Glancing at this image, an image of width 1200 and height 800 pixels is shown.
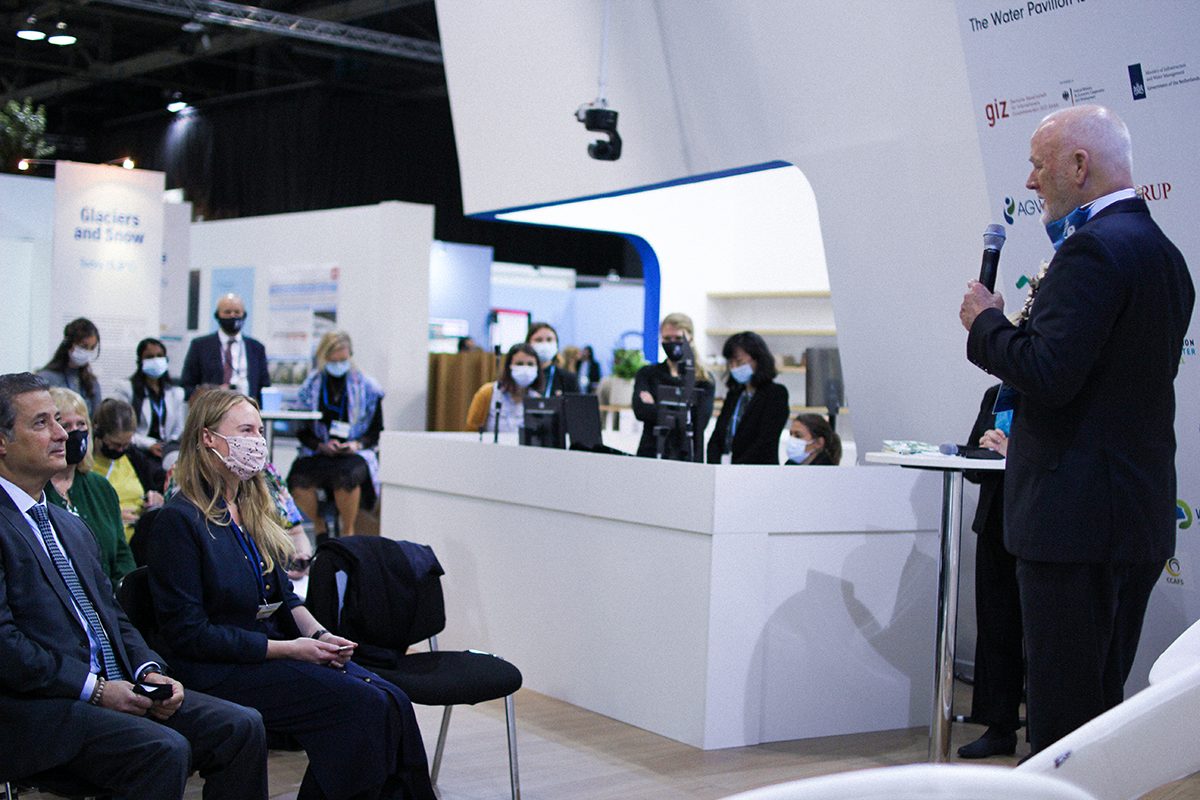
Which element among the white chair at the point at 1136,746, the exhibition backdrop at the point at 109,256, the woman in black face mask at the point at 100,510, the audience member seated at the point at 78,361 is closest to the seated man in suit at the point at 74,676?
the woman in black face mask at the point at 100,510

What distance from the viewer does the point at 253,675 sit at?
3.19 meters

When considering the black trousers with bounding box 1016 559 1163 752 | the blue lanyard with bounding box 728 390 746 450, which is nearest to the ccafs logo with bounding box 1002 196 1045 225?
the blue lanyard with bounding box 728 390 746 450

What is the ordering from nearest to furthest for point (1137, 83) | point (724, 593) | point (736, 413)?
point (1137, 83)
point (724, 593)
point (736, 413)

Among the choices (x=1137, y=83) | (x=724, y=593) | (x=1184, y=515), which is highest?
(x=1137, y=83)

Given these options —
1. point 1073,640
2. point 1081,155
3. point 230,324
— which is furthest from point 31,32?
point 1073,640

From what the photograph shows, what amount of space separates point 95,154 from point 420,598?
19594 millimetres

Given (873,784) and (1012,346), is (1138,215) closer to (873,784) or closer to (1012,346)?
(1012,346)

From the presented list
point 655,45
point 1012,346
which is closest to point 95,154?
point 655,45

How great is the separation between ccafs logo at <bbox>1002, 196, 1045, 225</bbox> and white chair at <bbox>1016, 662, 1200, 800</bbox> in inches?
135

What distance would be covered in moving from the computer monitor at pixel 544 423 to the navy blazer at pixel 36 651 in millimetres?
2980

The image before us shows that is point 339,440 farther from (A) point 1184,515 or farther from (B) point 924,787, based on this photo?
(B) point 924,787

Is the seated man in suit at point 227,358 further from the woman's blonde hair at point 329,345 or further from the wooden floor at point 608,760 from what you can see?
the wooden floor at point 608,760

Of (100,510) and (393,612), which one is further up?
(100,510)

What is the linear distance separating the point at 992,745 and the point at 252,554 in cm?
259
